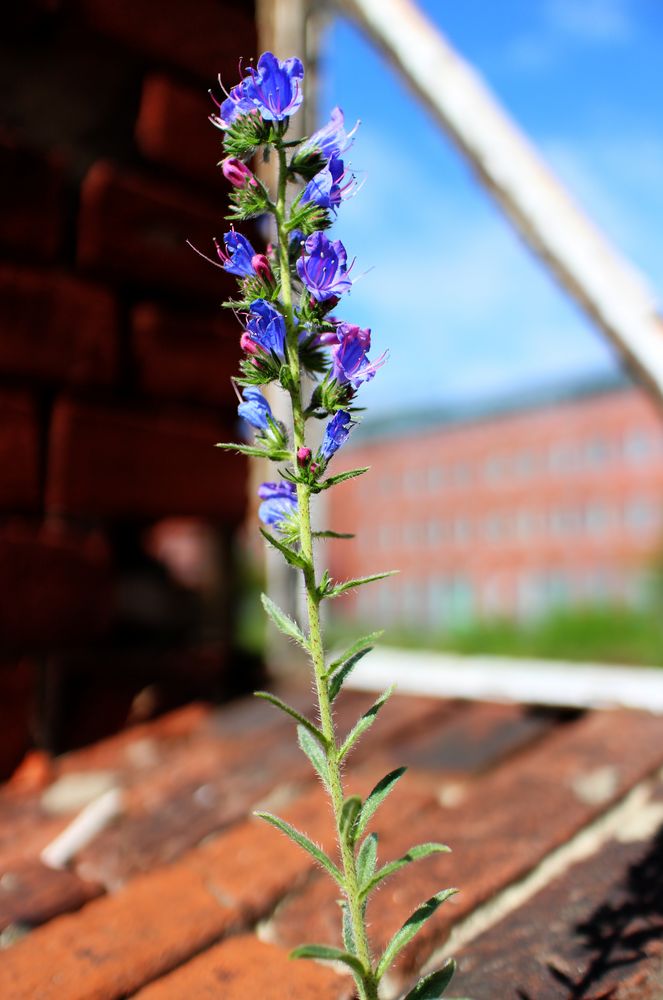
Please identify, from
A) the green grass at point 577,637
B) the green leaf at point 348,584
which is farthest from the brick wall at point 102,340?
the green grass at point 577,637

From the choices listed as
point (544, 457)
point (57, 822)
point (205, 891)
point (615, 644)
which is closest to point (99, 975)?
point (205, 891)

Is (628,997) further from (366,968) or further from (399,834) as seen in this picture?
(399,834)

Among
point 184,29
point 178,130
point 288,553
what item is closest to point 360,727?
point 288,553

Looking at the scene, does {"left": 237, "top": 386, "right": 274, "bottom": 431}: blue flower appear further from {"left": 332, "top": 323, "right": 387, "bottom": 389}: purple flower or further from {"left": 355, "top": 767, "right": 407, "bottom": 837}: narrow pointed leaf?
{"left": 355, "top": 767, "right": 407, "bottom": 837}: narrow pointed leaf

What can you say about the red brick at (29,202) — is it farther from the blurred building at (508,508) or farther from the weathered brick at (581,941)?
the blurred building at (508,508)

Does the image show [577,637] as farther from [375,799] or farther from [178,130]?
[375,799]
